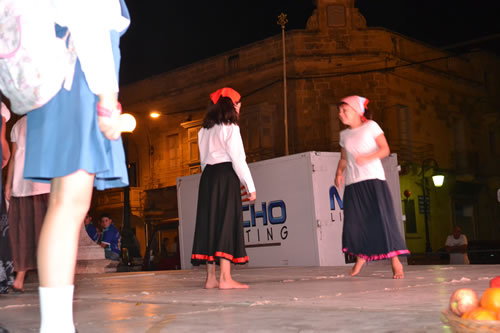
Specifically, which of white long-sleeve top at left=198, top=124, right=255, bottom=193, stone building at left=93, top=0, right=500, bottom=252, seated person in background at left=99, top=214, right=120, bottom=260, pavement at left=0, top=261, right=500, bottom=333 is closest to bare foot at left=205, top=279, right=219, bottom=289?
pavement at left=0, top=261, right=500, bottom=333

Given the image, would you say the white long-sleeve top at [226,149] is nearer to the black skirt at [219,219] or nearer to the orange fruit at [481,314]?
the black skirt at [219,219]

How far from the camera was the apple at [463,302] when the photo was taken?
2.29 meters

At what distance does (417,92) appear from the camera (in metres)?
30.6

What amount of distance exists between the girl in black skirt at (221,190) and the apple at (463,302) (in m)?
3.58

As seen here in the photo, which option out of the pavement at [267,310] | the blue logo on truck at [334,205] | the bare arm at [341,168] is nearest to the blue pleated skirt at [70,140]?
the pavement at [267,310]

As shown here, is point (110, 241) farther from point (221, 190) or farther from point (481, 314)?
point (481, 314)

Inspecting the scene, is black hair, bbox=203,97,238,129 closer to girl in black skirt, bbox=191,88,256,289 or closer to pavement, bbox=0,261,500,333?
girl in black skirt, bbox=191,88,256,289

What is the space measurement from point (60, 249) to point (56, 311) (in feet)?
0.80

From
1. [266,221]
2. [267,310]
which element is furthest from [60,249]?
[266,221]

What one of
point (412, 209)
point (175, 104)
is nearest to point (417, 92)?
point (412, 209)

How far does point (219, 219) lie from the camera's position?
6.00 metres

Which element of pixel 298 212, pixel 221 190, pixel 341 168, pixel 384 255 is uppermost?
pixel 341 168

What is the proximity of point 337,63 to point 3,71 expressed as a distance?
2666cm

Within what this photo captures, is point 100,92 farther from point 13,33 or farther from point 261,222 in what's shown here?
point 261,222
